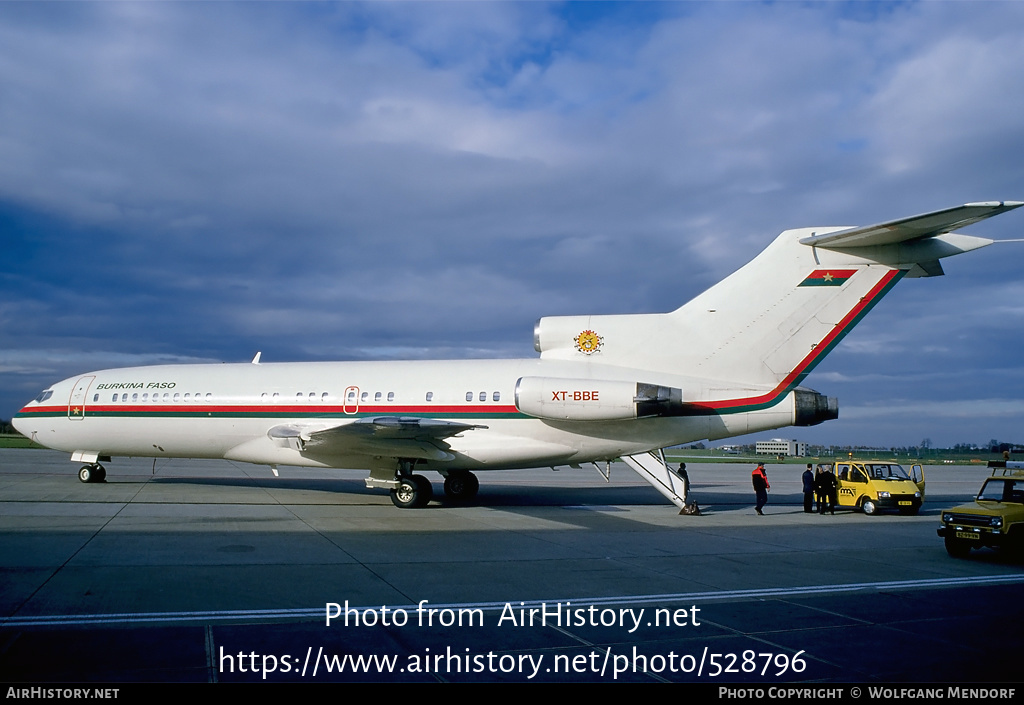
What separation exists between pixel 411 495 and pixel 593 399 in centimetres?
516

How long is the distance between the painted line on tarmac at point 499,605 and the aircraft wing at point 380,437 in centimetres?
788

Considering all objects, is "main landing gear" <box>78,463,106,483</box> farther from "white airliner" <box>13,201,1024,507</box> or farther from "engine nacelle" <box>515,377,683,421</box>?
"engine nacelle" <box>515,377,683,421</box>

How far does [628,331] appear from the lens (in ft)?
52.8

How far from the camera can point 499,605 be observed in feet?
23.8

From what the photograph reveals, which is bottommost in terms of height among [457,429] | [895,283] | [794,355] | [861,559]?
[861,559]

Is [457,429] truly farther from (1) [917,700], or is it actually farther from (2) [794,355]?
(1) [917,700]

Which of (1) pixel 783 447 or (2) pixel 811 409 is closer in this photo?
(2) pixel 811 409

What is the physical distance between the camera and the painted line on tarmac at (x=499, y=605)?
6.35m

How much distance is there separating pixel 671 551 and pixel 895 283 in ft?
25.4

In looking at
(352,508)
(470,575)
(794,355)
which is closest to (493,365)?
(352,508)

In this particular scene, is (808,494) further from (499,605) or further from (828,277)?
(499,605)

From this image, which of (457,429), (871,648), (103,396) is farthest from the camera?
(103,396)

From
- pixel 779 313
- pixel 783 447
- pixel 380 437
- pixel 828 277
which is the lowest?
pixel 783 447

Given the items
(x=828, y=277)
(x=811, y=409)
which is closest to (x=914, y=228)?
(x=828, y=277)
